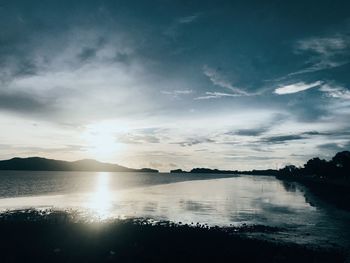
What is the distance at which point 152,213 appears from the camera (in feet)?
214

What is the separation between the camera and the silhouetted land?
98.7 ft

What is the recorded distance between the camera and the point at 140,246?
34156mm

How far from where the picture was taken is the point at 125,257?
29844 millimetres

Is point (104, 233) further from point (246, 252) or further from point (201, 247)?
point (246, 252)

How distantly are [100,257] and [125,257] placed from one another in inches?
89.0

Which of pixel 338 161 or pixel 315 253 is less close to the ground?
pixel 338 161

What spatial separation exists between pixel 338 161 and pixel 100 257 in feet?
651

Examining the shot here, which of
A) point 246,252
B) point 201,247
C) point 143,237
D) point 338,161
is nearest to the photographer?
point 246,252

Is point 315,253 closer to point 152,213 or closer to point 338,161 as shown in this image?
point 152,213

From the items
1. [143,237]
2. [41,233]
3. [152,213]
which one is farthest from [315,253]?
[152,213]

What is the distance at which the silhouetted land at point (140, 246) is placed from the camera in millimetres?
30094

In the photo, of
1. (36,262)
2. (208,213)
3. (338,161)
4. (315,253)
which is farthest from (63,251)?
(338,161)

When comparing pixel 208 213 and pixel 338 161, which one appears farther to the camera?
pixel 338 161

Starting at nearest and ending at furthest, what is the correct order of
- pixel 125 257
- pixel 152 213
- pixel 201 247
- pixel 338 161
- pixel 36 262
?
pixel 36 262, pixel 125 257, pixel 201 247, pixel 152 213, pixel 338 161
